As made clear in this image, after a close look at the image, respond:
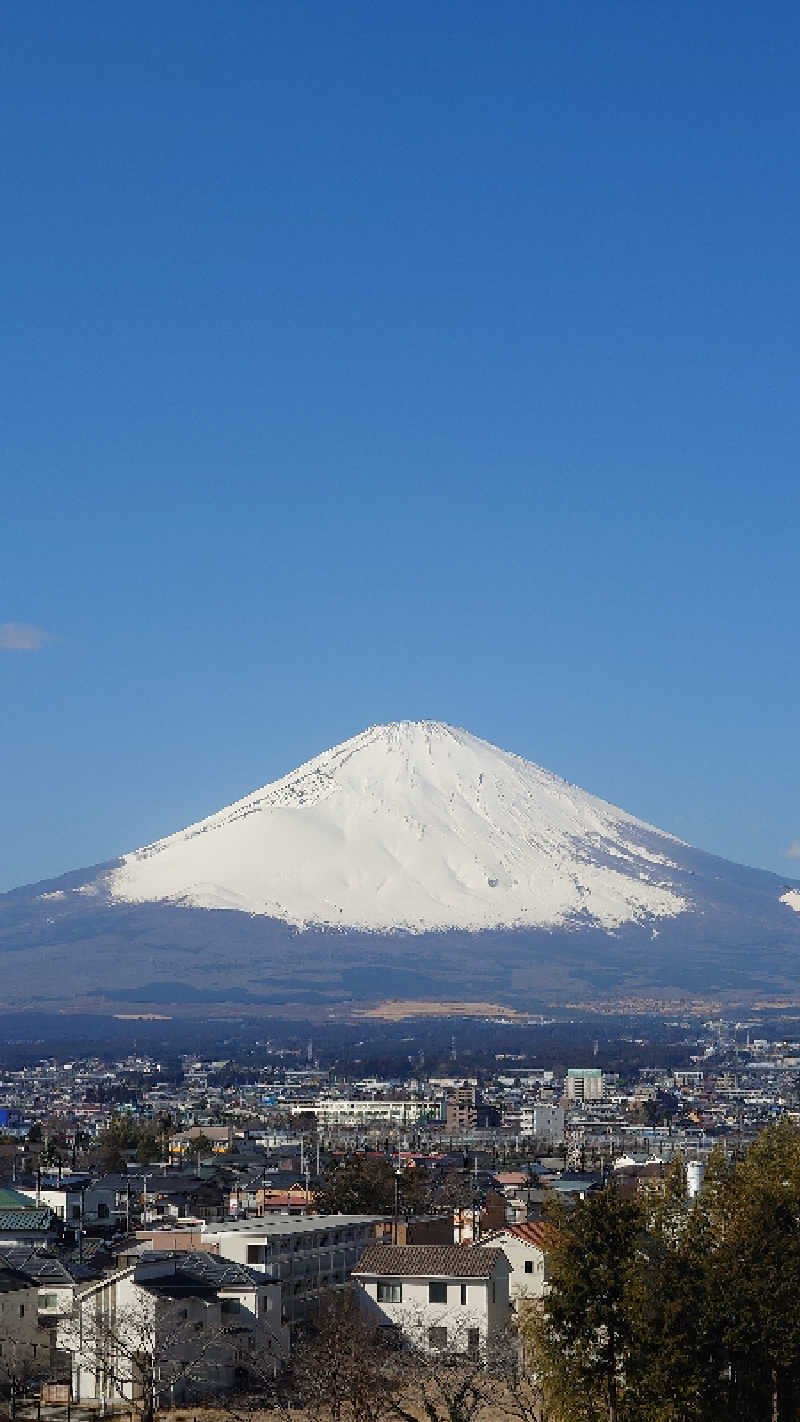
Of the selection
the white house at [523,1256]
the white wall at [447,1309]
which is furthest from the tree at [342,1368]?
the white house at [523,1256]

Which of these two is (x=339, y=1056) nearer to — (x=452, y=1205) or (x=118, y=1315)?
(x=452, y=1205)

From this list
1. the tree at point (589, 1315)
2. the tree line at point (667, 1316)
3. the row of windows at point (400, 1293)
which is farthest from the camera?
the row of windows at point (400, 1293)

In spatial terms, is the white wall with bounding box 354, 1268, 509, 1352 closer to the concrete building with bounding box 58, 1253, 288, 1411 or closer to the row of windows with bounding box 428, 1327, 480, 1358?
the row of windows with bounding box 428, 1327, 480, 1358

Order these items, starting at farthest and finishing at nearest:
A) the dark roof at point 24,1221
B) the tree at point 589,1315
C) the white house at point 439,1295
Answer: the dark roof at point 24,1221 < the white house at point 439,1295 < the tree at point 589,1315

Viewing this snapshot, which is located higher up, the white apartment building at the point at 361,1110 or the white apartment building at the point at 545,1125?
the white apartment building at the point at 361,1110

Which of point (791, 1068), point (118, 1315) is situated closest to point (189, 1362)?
point (118, 1315)

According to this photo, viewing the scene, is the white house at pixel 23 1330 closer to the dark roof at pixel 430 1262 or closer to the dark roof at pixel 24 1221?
the dark roof at pixel 430 1262

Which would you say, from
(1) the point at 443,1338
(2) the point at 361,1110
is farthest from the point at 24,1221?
(2) the point at 361,1110
